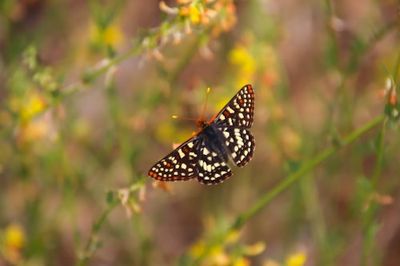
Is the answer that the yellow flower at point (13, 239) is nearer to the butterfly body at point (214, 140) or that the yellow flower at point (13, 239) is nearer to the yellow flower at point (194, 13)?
the butterfly body at point (214, 140)

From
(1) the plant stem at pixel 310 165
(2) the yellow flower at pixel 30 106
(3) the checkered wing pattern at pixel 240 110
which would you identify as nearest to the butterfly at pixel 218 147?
(3) the checkered wing pattern at pixel 240 110

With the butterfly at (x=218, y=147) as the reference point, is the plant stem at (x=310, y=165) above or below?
below

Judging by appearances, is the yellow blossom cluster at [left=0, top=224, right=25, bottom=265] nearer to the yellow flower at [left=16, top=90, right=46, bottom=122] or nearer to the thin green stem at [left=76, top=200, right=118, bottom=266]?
the yellow flower at [left=16, top=90, right=46, bottom=122]

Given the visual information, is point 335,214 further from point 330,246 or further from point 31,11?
point 31,11

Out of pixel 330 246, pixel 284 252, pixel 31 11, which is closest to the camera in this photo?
pixel 330 246

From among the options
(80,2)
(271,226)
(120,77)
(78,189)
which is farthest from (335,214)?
(80,2)

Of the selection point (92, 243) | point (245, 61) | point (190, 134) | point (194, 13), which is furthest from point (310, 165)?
point (190, 134)
